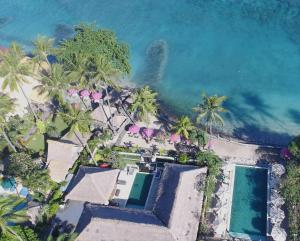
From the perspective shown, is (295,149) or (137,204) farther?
(137,204)

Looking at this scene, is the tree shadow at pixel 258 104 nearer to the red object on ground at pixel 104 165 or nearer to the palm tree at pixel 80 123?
the red object on ground at pixel 104 165

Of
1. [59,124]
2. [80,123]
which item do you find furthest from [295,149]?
[59,124]

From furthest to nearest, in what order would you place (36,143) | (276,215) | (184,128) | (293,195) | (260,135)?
(36,143), (260,135), (184,128), (293,195), (276,215)

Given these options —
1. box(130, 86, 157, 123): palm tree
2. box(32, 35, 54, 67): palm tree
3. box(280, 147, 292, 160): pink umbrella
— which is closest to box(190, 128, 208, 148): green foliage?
box(130, 86, 157, 123): palm tree

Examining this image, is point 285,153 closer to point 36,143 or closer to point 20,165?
point 20,165

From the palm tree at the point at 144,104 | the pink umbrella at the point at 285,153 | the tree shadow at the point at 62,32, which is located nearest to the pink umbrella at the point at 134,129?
the palm tree at the point at 144,104

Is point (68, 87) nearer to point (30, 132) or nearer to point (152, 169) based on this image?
point (30, 132)
